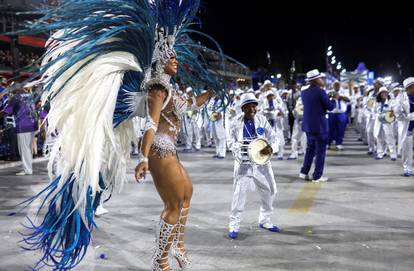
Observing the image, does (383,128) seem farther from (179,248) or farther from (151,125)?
(151,125)

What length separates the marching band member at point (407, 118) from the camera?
994 centimetres

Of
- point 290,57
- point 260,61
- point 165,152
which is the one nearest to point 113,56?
point 165,152

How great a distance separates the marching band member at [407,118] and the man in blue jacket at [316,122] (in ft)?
4.88

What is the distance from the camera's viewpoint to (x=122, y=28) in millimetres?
3939

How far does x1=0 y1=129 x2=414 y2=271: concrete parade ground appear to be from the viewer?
4.92 m

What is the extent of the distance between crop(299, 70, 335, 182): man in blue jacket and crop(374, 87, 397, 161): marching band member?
3.49 meters

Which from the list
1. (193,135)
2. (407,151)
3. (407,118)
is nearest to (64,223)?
(407,118)

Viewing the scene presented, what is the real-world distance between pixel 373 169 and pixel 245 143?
249 inches

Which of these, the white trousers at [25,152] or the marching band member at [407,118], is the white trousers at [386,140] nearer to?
the marching band member at [407,118]

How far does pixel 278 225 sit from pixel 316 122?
A: 4067 millimetres

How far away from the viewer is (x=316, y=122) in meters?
10.0

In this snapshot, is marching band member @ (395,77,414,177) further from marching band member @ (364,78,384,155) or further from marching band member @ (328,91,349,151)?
marching band member @ (328,91,349,151)

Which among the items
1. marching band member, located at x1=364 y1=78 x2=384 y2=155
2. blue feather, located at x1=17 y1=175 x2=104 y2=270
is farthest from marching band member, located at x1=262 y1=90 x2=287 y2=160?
blue feather, located at x1=17 y1=175 x2=104 y2=270

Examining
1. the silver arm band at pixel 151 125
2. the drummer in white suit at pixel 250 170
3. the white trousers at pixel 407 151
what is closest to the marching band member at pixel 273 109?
the white trousers at pixel 407 151
